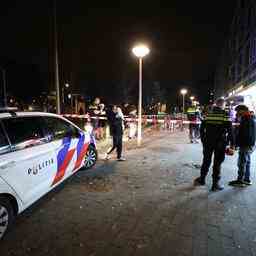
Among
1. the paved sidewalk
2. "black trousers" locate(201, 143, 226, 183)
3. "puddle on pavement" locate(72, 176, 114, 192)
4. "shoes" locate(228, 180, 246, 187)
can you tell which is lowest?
the paved sidewalk

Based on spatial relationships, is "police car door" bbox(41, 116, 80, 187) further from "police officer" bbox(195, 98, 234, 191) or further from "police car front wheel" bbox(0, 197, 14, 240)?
"police officer" bbox(195, 98, 234, 191)

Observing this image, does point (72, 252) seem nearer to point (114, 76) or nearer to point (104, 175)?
point (104, 175)

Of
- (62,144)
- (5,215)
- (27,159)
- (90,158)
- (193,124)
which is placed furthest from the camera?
(193,124)

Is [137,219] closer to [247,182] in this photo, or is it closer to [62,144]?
[62,144]

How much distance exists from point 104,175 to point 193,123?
664 centimetres

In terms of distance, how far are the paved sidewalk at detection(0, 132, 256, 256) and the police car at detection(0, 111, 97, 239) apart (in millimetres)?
434

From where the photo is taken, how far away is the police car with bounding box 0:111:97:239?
3.30 m

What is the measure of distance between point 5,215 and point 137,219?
191 cm

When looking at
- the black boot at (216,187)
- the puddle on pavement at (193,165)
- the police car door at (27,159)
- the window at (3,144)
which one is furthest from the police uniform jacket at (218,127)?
the window at (3,144)

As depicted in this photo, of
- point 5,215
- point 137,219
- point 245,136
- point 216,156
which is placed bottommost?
point 137,219

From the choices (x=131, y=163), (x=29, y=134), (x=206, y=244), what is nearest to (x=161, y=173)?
(x=131, y=163)

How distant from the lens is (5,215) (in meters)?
3.28

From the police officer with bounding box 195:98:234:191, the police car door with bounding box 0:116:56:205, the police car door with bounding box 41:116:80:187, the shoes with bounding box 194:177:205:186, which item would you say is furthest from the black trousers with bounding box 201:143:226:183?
the police car door with bounding box 0:116:56:205

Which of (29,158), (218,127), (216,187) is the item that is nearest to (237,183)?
(216,187)
